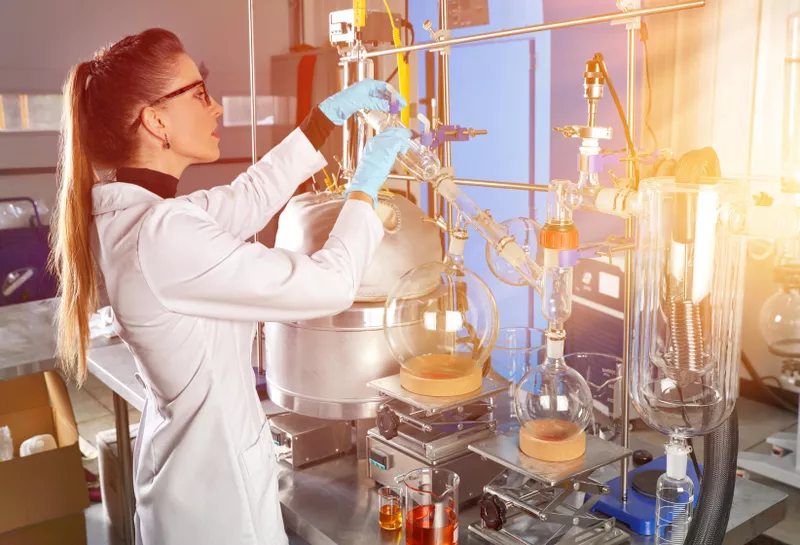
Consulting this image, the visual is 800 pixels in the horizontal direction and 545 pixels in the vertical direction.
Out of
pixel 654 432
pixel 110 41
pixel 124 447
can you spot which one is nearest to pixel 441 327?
pixel 124 447

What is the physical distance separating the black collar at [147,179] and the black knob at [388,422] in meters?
0.55

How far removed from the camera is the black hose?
3.48 feet

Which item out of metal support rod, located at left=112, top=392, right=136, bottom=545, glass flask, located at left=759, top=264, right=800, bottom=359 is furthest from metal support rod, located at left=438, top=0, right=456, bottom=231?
metal support rod, located at left=112, top=392, right=136, bottom=545

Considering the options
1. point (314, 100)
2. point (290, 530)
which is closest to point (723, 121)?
point (314, 100)

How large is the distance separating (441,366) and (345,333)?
0.67 feet

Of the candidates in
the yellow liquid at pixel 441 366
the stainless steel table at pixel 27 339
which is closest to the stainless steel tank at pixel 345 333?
the yellow liquid at pixel 441 366

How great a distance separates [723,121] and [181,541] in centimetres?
308

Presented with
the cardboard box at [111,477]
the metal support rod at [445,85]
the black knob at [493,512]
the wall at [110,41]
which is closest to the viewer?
the black knob at [493,512]

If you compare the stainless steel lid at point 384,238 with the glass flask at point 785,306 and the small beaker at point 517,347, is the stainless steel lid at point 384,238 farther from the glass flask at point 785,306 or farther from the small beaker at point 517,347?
the glass flask at point 785,306

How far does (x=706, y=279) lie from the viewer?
93 cm

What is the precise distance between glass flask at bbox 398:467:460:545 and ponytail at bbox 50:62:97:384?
64 cm

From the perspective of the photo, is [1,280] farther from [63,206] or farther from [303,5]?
[63,206]

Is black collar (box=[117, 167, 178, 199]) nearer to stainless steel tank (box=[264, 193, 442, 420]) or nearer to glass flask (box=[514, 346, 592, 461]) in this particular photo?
stainless steel tank (box=[264, 193, 442, 420])

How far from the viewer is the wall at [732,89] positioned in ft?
10.5
